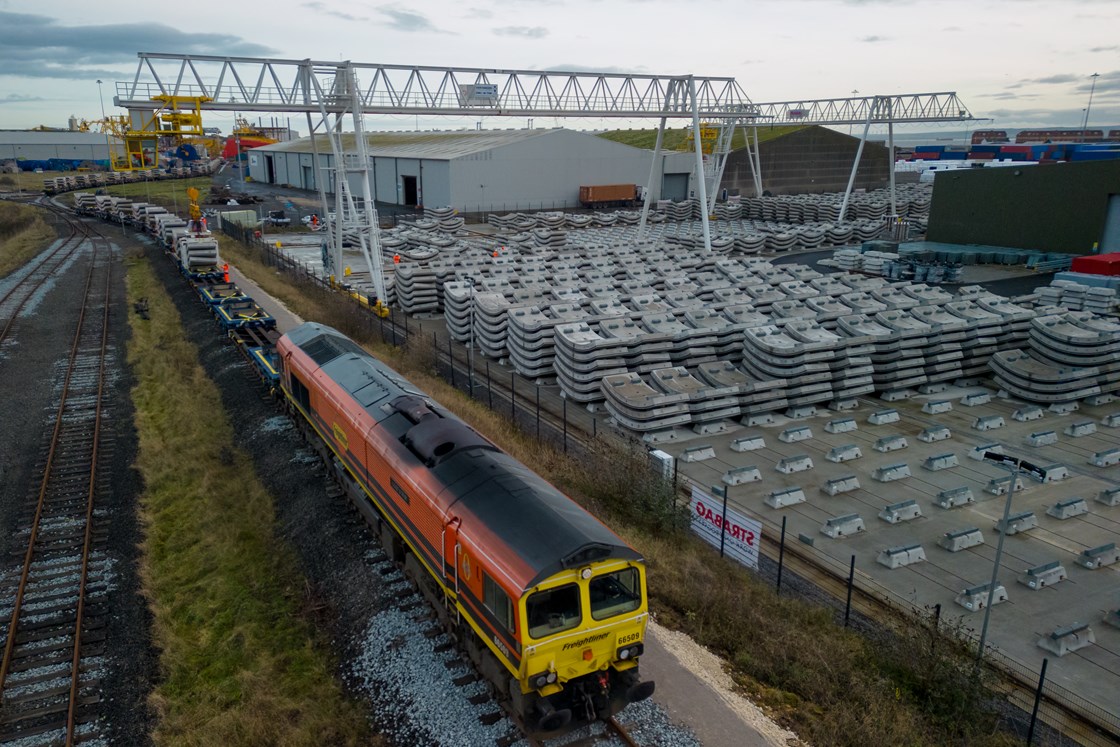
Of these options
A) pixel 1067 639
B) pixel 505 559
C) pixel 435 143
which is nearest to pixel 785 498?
pixel 1067 639

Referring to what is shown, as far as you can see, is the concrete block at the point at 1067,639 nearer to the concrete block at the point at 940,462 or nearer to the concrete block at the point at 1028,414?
the concrete block at the point at 940,462

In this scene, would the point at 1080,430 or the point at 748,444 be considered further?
the point at 1080,430

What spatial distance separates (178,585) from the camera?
13648 millimetres

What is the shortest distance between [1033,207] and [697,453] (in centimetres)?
4266

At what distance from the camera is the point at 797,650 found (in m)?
10.8

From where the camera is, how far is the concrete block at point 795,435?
20.2 metres

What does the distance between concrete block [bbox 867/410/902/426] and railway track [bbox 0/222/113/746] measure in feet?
64.0

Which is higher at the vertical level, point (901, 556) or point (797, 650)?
point (797, 650)

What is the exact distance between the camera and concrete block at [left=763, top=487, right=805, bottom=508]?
16547 millimetres

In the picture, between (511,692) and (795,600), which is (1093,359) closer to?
(795,600)

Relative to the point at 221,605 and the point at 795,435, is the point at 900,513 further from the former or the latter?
the point at 221,605

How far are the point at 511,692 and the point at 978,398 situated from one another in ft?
66.8

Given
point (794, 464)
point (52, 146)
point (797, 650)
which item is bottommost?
point (794, 464)

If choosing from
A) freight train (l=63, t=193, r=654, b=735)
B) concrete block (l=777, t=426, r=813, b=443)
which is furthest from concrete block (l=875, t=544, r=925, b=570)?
freight train (l=63, t=193, r=654, b=735)
